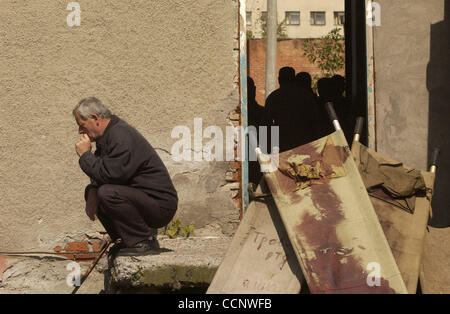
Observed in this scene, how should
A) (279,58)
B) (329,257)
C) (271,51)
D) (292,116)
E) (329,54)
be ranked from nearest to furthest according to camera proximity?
1. (329,257)
2. (292,116)
3. (271,51)
4. (329,54)
5. (279,58)

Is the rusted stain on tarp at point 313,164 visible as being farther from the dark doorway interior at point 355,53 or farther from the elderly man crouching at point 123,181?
the dark doorway interior at point 355,53

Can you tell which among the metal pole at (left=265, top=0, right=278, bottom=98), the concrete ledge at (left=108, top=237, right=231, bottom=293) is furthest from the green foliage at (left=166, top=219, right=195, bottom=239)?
the metal pole at (left=265, top=0, right=278, bottom=98)

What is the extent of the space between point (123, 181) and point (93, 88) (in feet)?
4.63

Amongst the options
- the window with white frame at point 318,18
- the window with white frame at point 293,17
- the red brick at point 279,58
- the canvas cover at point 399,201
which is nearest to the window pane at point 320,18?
the window with white frame at point 318,18

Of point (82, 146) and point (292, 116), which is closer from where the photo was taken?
point (82, 146)

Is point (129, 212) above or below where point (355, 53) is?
below

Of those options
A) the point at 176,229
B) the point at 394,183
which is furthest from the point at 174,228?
the point at 394,183

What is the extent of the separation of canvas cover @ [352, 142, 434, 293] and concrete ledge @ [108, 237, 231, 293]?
3.62ft

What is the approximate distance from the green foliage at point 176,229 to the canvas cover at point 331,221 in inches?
57.5

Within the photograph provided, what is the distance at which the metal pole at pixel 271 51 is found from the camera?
8891mm

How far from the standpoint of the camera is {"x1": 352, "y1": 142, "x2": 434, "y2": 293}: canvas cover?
336 cm

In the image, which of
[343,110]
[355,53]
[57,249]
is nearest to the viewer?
[57,249]

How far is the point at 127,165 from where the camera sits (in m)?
3.40

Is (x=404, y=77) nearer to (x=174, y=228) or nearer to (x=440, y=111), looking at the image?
(x=440, y=111)
